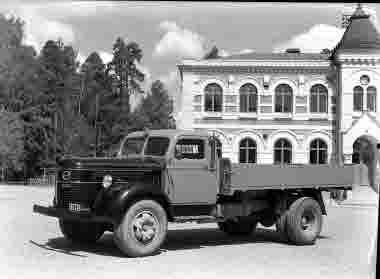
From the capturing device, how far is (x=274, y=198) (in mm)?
10250

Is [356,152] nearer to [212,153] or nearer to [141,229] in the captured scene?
[212,153]

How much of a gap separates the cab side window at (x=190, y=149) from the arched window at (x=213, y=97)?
1369cm

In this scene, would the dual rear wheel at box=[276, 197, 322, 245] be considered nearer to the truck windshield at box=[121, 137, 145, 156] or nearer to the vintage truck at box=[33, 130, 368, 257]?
the vintage truck at box=[33, 130, 368, 257]

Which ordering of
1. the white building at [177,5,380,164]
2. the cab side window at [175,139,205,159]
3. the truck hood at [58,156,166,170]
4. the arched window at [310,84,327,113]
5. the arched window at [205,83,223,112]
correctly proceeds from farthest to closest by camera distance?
the arched window at [205,83,223,112] → the arched window at [310,84,327,113] → the white building at [177,5,380,164] → the cab side window at [175,139,205,159] → the truck hood at [58,156,166,170]

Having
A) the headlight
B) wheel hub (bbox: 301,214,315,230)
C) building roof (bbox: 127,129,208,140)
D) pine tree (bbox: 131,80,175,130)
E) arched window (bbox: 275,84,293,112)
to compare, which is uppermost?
arched window (bbox: 275,84,293,112)

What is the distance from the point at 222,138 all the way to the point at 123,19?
15118 mm

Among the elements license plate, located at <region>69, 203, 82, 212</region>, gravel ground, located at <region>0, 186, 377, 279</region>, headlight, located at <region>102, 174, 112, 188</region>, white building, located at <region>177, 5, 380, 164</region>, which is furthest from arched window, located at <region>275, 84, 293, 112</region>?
license plate, located at <region>69, 203, 82, 212</region>

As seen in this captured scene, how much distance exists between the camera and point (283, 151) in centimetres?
2327

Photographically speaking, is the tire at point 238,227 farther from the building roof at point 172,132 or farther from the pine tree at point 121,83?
the pine tree at point 121,83

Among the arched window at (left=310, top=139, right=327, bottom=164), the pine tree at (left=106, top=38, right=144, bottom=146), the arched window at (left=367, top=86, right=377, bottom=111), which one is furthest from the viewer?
the arched window at (left=310, top=139, right=327, bottom=164)

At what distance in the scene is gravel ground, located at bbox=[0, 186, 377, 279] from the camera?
287 inches

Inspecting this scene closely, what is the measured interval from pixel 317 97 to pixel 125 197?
509 inches

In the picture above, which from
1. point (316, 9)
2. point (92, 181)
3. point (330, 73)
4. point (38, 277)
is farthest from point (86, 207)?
point (330, 73)

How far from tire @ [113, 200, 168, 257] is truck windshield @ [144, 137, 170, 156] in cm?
99
